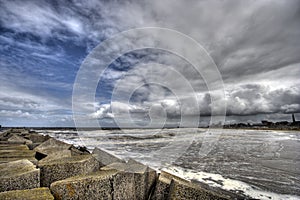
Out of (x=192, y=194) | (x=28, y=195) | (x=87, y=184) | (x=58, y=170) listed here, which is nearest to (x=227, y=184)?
(x=192, y=194)

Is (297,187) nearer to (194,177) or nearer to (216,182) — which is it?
(216,182)

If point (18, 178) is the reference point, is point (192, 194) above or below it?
below

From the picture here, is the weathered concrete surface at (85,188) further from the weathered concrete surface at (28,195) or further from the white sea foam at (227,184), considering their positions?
the white sea foam at (227,184)

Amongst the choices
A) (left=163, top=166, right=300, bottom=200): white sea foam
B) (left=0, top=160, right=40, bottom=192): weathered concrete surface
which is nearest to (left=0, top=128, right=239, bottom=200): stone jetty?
(left=0, top=160, right=40, bottom=192): weathered concrete surface

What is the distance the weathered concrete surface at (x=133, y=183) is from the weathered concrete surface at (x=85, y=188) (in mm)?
129

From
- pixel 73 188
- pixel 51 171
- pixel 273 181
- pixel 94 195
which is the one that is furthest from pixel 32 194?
pixel 273 181

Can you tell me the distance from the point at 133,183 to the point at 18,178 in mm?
1498

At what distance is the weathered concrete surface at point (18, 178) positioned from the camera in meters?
2.27

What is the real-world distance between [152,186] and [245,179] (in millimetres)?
2930

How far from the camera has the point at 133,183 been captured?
2.83 metres

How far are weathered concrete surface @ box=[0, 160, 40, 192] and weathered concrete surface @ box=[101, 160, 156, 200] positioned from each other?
3.24 feet

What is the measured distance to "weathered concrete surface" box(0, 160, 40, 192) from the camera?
2.27m

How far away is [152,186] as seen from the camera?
3.28 metres

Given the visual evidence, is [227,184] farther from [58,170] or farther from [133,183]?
[58,170]
